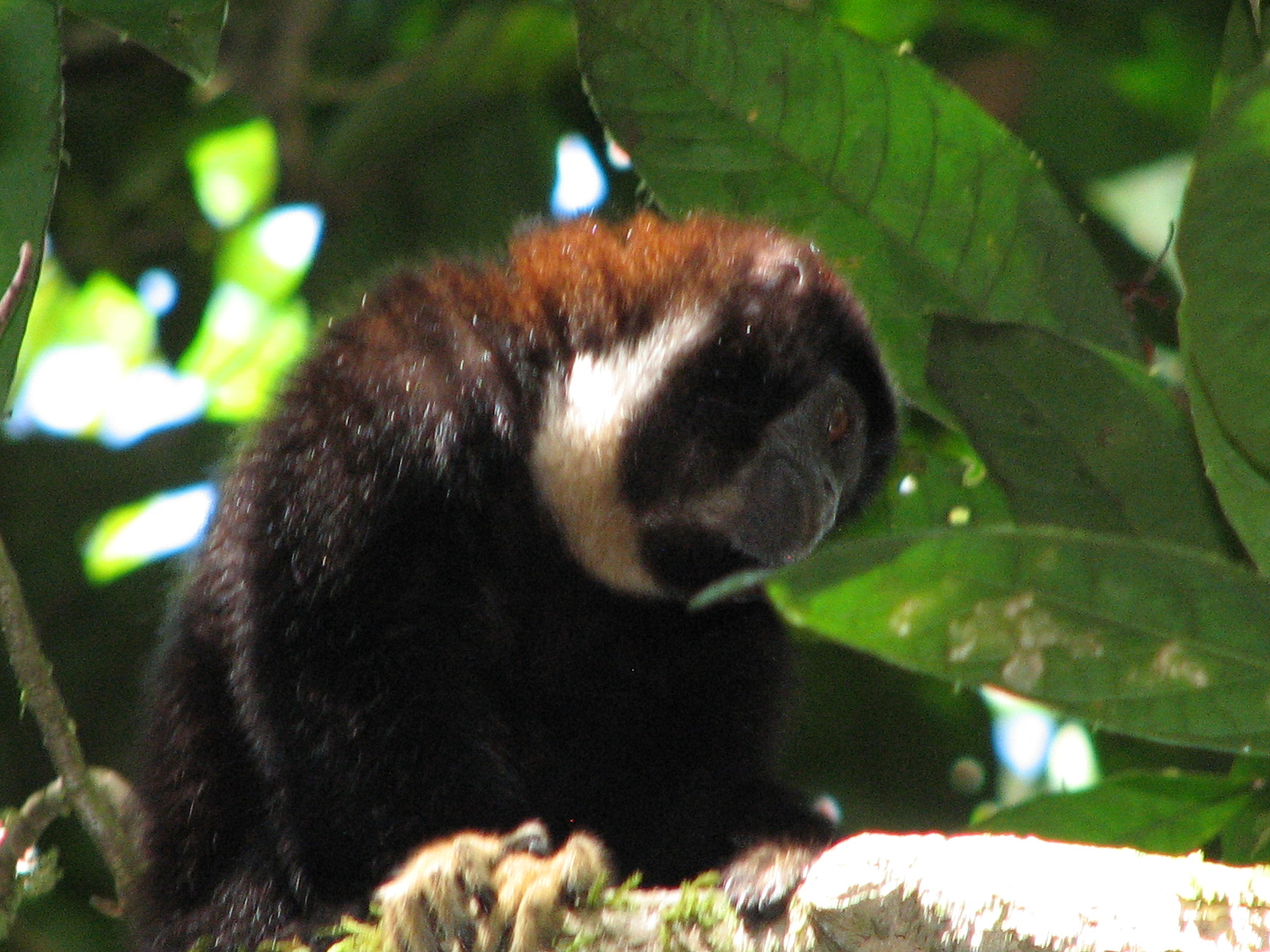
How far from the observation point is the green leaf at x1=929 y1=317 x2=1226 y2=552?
7.31ft

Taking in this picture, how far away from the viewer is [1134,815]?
249 centimetres

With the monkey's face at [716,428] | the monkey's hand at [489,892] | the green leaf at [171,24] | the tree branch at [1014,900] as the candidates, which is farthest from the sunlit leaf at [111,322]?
the tree branch at [1014,900]

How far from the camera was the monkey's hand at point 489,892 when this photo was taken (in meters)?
1.90

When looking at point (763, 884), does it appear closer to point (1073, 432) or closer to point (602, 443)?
point (1073, 432)

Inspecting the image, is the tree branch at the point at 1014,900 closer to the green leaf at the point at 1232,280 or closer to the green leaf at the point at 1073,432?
the green leaf at the point at 1232,280

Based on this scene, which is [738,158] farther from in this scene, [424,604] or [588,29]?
[424,604]

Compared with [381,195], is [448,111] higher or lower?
higher

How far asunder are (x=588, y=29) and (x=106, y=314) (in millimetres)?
3611

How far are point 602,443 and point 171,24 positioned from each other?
1059mm

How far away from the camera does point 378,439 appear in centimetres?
253

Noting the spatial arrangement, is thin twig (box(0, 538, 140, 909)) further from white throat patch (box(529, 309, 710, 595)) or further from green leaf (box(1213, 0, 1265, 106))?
green leaf (box(1213, 0, 1265, 106))

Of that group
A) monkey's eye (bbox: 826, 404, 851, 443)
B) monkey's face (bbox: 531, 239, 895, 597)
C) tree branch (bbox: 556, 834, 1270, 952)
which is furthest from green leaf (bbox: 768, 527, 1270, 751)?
monkey's eye (bbox: 826, 404, 851, 443)

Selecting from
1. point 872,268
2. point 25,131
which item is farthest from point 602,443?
point 25,131

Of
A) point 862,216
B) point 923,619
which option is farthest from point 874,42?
point 923,619
